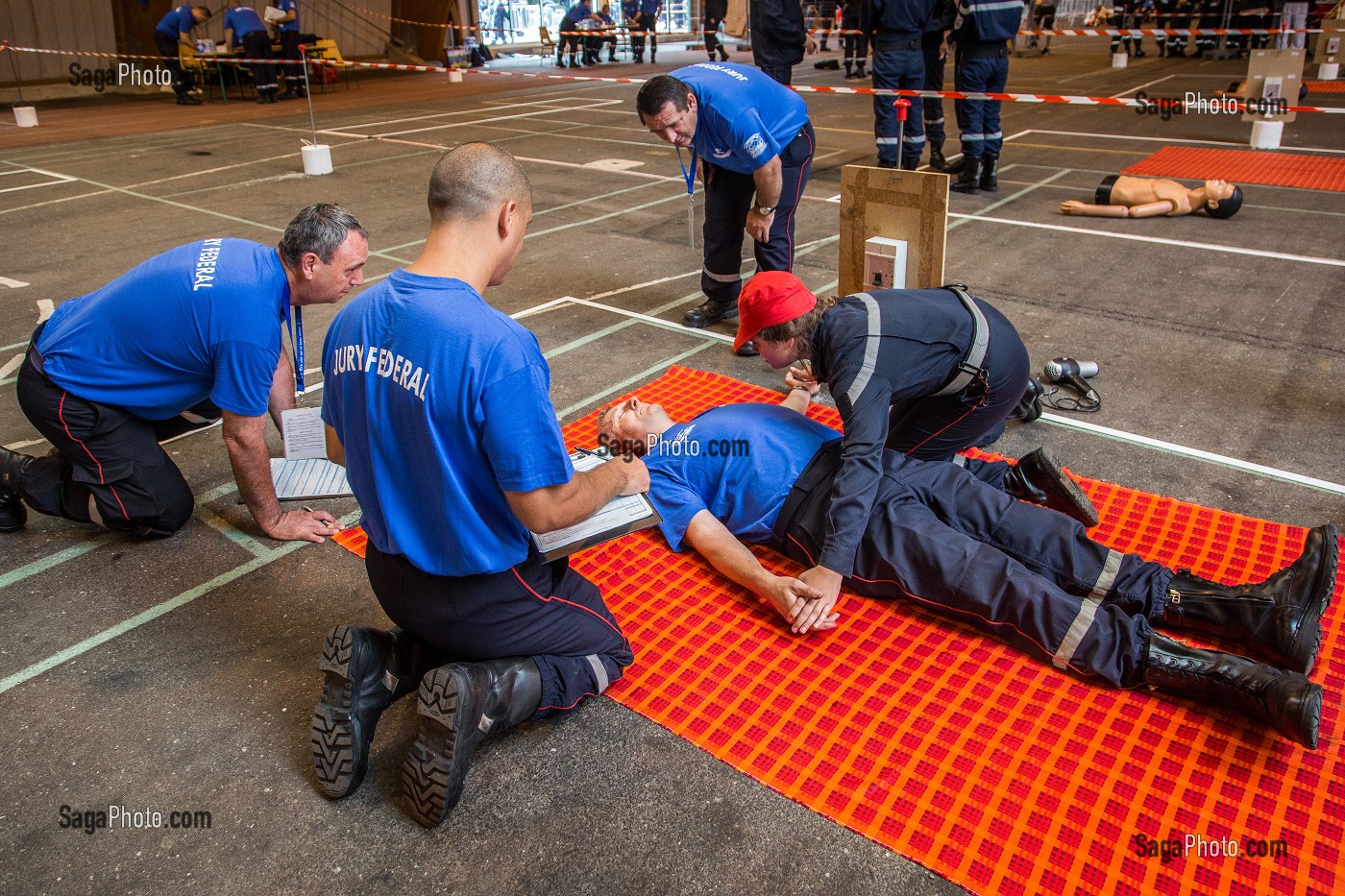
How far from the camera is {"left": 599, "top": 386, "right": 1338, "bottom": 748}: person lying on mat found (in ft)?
8.46

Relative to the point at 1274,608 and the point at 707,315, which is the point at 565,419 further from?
the point at 1274,608

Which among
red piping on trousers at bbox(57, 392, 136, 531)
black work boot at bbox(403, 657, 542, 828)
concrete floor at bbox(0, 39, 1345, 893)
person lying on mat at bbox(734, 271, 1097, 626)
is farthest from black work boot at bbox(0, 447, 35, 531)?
person lying on mat at bbox(734, 271, 1097, 626)

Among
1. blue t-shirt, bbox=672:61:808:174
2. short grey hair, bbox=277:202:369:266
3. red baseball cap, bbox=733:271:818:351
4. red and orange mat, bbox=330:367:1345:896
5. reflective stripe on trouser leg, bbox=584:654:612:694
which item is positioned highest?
blue t-shirt, bbox=672:61:808:174

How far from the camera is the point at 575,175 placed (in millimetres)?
9742

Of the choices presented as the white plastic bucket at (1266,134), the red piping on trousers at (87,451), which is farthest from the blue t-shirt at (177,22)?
the white plastic bucket at (1266,134)

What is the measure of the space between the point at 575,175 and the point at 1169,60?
15.2m

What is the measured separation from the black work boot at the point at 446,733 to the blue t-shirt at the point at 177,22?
17.5 meters

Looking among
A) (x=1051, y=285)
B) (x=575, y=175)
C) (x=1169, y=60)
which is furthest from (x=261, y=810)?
(x=1169, y=60)

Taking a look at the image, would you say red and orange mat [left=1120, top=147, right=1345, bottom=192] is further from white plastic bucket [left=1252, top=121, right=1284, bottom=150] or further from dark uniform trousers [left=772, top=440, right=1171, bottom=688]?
dark uniform trousers [left=772, top=440, right=1171, bottom=688]

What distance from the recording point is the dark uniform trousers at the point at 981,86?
8062 mm

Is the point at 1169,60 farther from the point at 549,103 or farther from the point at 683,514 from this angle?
the point at 683,514

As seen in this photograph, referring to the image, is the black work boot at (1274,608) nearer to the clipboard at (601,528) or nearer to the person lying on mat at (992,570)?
the person lying on mat at (992,570)

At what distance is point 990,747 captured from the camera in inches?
97.5

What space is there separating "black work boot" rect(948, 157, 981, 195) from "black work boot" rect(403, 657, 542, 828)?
7.45 meters
